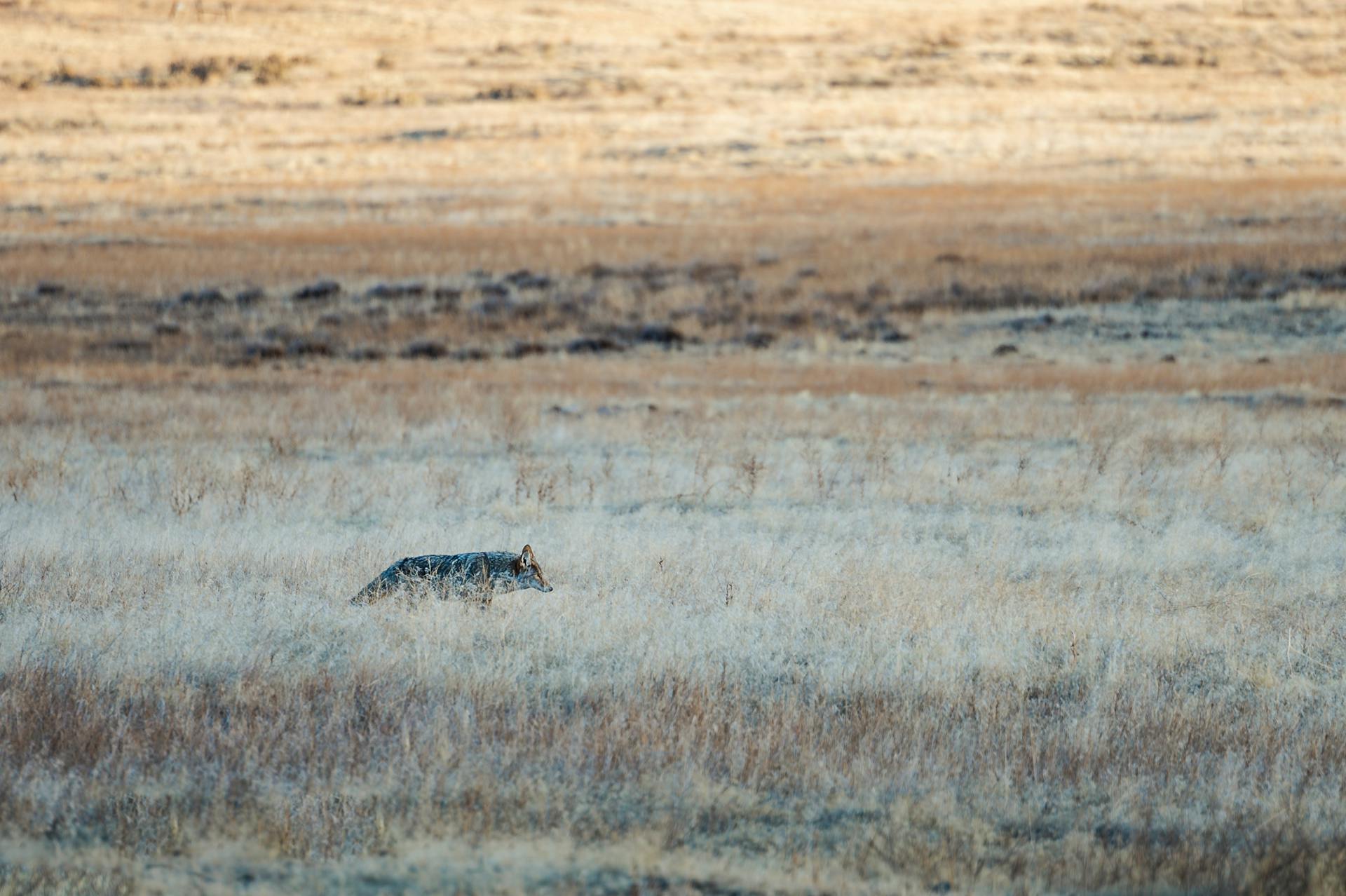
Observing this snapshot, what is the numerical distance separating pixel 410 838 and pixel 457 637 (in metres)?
2.41

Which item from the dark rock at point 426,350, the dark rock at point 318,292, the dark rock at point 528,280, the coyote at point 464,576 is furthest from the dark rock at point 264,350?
the coyote at point 464,576

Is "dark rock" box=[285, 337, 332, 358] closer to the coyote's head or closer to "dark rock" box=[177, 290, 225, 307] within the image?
"dark rock" box=[177, 290, 225, 307]

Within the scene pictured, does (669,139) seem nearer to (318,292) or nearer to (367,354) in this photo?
(318,292)

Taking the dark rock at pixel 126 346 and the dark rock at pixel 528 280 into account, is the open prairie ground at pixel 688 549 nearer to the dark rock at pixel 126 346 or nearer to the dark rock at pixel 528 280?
the dark rock at pixel 528 280

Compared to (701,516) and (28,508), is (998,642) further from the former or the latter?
(28,508)

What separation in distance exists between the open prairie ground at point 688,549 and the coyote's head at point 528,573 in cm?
15

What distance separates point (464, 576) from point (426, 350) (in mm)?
19397

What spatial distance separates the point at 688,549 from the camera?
386 inches

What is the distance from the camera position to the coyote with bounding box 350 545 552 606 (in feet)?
26.6

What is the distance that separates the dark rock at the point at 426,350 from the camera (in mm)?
26750

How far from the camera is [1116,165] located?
56.0 meters

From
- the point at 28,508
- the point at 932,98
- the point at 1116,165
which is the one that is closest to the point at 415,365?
the point at 28,508

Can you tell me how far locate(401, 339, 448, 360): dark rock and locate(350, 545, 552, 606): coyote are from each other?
60.9 feet

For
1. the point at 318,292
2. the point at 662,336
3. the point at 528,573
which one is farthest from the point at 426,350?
the point at 528,573
